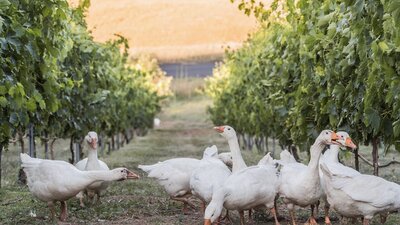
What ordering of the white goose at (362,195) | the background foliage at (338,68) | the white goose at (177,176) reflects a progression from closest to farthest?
the background foliage at (338,68), the white goose at (362,195), the white goose at (177,176)

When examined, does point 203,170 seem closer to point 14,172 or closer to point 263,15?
point 263,15

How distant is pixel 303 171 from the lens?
962 centimetres

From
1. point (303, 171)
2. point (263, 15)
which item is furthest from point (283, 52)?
point (303, 171)

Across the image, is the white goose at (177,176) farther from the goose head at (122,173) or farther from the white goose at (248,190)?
the white goose at (248,190)

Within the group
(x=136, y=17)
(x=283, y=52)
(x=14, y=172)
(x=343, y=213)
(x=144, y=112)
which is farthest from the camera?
(x=136, y=17)

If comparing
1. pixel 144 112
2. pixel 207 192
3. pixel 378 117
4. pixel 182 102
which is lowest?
pixel 182 102

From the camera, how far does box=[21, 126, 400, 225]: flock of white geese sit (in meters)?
8.98

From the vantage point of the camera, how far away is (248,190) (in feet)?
30.7

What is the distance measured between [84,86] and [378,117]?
36.7 ft

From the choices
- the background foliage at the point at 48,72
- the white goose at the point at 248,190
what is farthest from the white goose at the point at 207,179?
the background foliage at the point at 48,72

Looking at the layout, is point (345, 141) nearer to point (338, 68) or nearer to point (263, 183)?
point (263, 183)

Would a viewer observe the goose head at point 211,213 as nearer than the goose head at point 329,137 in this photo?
Yes

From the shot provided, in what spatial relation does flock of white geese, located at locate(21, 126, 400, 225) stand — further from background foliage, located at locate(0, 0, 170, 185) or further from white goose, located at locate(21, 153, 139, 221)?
background foliage, located at locate(0, 0, 170, 185)

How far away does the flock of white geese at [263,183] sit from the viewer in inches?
354
